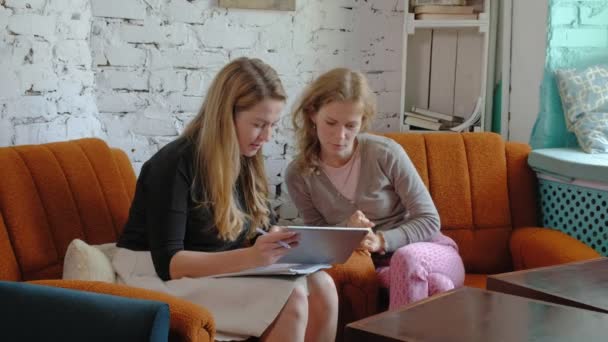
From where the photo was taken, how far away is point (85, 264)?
2.08m

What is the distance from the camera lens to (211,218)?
2.18 metres

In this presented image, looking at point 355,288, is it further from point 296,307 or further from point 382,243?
point 296,307

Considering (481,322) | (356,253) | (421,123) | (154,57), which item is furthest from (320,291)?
(421,123)

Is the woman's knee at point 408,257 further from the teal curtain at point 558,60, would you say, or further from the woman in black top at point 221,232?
the teal curtain at point 558,60

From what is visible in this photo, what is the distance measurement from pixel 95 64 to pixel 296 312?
1331 mm

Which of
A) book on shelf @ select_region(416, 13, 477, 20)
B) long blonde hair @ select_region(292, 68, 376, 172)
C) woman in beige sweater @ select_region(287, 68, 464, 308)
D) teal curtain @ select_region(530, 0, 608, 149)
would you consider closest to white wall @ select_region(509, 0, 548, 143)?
teal curtain @ select_region(530, 0, 608, 149)

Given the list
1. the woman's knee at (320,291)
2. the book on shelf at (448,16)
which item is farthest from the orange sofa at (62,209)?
the book on shelf at (448,16)

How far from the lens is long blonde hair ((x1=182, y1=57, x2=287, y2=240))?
2.14 m

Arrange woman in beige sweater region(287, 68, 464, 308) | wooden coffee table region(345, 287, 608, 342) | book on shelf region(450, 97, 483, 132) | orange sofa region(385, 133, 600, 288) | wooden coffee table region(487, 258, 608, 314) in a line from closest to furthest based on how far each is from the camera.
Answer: wooden coffee table region(345, 287, 608, 342) → wooden coffee table region(487, 258, 608, 314) → woman in beige sweater region(287, 68, 464, 308) → orange sofa region(385, 133, 600, 288) → book on shelf region(450, 97, 483, 132)

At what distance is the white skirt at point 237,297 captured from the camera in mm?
2051

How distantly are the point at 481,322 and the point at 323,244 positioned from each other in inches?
17.8

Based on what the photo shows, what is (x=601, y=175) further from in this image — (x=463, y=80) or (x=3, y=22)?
(x=3, y=22)

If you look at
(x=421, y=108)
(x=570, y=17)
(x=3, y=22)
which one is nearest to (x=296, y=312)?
(x=3, y=22)

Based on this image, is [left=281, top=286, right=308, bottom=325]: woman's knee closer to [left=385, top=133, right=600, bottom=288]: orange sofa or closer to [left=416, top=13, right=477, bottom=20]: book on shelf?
[left=385, top=133, right=600, bottom=288]: orange sofa
